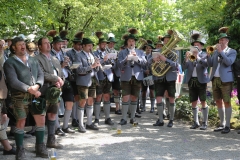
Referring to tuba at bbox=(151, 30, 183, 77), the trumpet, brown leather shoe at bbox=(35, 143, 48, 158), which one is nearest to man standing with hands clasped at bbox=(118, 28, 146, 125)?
tuba at bbox=(151, 30, 183, 77)

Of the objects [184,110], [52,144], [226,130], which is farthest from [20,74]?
[184,110]

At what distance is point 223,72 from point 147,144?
2.55m

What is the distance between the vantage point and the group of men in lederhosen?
17.4 ft

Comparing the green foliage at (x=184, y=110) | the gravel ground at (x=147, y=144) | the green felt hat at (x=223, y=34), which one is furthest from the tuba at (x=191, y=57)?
the green foliage at (x=184, y=110)

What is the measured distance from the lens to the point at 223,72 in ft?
25.1

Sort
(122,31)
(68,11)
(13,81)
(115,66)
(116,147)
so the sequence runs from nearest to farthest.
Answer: (13,81) → (116,147) → (115,66) → (68,11) → (122,31)

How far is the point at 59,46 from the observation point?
23.9 ft

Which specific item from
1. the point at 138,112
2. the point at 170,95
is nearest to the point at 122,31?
the point at 138,112

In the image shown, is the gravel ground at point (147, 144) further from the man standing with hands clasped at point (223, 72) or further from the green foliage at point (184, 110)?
the green foliage at point (184, 110)

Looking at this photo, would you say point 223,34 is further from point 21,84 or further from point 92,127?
point 21,84

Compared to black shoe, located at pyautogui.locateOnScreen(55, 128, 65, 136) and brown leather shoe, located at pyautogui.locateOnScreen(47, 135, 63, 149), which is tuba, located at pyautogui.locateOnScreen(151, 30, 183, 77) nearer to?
black shoe, located at pyautogui.locateOnScreen(55, 128, 65, 136)

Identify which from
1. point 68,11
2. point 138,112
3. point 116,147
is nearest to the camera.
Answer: point 116,147

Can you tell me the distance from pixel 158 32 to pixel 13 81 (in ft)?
81.7

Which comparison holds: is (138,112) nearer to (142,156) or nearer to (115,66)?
(115,66)
